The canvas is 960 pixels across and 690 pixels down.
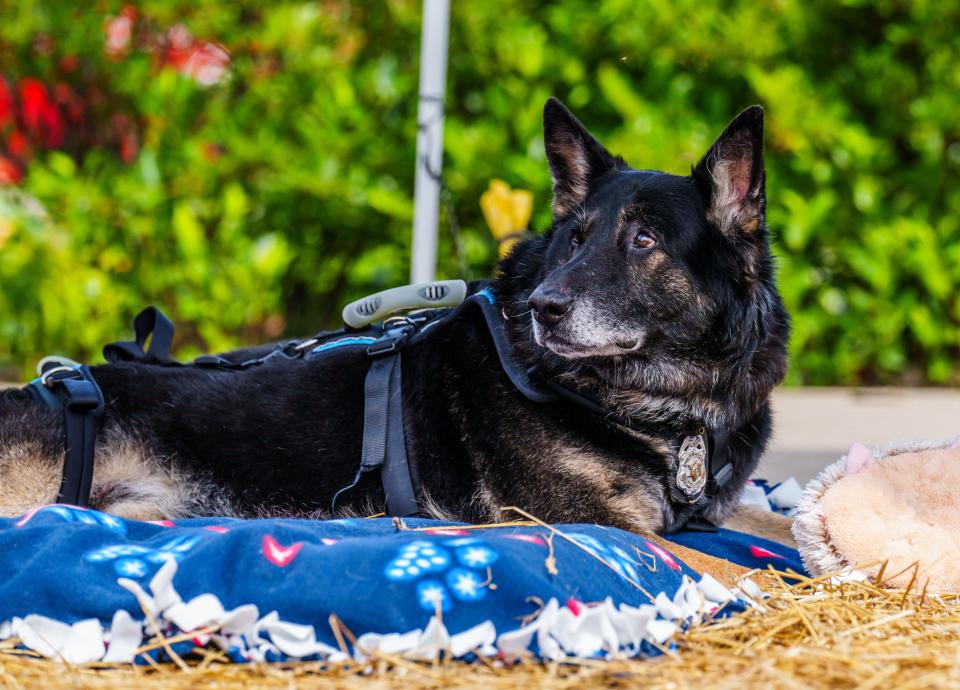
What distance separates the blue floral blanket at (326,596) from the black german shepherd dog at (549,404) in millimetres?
641

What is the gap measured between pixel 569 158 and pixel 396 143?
347 cm

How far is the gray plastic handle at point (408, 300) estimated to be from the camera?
11.0 feet

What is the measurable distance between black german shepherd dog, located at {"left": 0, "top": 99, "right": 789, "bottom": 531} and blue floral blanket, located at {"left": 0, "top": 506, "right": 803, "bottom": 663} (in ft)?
2.10

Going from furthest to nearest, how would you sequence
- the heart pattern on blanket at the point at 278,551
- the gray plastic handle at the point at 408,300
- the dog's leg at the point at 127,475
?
1. the gray plastic handle at the point at 408,300
2. the dog's leg at the point at 127,475
3. the heart pattern on blanket at the point at 278,551

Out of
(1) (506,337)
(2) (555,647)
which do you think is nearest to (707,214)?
(1) (506,337)

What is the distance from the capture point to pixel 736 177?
2918 millimetres

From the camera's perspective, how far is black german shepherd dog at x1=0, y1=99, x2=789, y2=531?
2.88 meters

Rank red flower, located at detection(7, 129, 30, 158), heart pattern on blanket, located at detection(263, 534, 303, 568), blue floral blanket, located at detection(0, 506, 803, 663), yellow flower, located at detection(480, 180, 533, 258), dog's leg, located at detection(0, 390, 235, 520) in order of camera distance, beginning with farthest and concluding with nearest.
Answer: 1. red flower, located at detection(7, 129, 30, 158)
2. yellow flower, located at detection(480, 180, 533, 258)
3. dog's leg, located at detection(0, 390, 235, 520)
4. heart pattern on blanket, located at detection(263, 534, 303, 568)
5. blue floral blanket, located at detection(0, 506, 803, 663)

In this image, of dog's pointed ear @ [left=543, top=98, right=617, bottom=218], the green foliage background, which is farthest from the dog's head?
the green foliage background

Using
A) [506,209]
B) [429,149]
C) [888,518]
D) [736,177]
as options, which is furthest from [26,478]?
[506,209]

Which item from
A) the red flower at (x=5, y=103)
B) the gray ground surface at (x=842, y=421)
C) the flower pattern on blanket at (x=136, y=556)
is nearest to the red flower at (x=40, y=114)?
the red flower at (x=5, y=103)

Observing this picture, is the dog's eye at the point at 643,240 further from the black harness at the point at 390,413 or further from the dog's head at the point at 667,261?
the black harness at the point at 390,413

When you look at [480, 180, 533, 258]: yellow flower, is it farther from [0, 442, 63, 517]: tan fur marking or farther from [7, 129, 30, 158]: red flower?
[7, 129, 30, 158]: red flower

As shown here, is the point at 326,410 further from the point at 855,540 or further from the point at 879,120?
the point at 879,120
